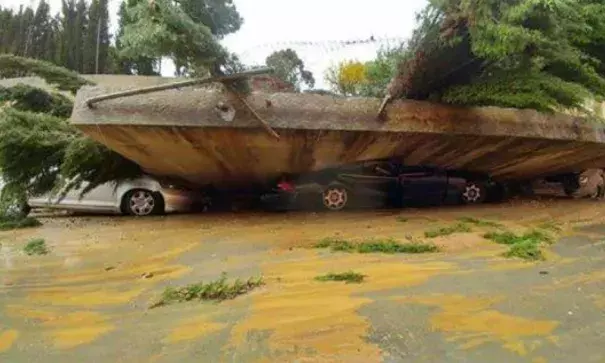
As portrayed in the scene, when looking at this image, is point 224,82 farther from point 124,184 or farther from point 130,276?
point 124,184

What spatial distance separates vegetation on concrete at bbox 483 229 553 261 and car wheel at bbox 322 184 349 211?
2793 mm

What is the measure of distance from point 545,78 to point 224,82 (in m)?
4.49

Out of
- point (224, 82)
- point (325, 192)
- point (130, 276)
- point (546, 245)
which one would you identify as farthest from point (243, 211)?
point (546, 245)

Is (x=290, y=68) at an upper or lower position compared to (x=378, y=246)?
upper

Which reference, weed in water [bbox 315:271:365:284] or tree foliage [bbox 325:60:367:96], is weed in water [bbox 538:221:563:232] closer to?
tree foliage [bbox 325:60:367:96]

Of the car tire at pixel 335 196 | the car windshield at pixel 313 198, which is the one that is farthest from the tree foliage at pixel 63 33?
the car tire at pixel 335 196

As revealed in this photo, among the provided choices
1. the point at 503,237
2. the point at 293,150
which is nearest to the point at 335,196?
the point at 293,150

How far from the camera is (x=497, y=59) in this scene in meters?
7.64

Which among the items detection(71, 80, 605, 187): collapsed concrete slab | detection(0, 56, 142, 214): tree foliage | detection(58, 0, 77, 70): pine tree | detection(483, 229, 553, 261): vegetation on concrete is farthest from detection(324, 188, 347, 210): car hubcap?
detection(58, 0, 77, 70): pine tree

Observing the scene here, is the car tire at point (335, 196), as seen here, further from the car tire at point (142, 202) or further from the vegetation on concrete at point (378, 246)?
the car tire at point (142, 202)

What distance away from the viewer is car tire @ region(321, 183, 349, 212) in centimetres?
903

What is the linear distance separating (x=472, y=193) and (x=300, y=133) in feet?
13.3

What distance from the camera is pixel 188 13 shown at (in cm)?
646

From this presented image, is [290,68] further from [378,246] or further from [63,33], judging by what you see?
[63,33]
